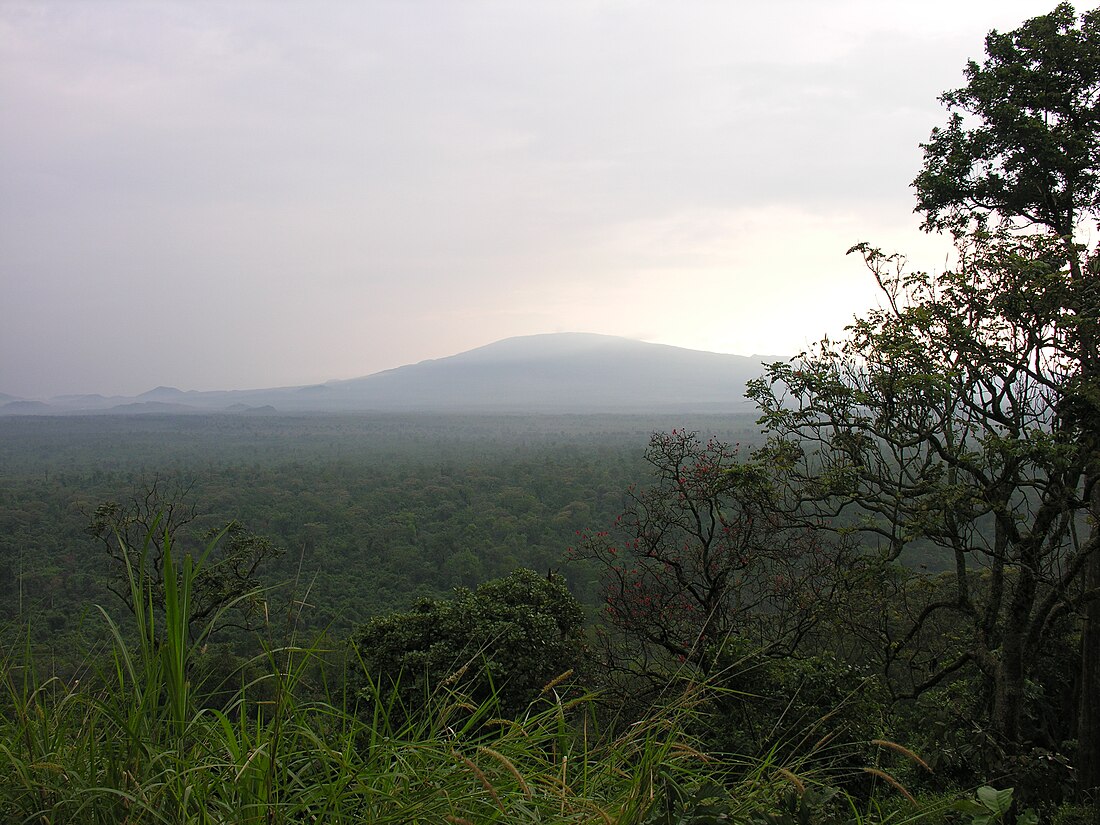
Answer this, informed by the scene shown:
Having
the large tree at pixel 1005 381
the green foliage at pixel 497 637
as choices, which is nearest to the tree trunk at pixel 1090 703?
the large tree at pixel 1005 381

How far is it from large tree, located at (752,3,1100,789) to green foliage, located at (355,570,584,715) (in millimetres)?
4148

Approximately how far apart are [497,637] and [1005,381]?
21.1 ft

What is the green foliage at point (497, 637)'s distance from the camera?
8.82m

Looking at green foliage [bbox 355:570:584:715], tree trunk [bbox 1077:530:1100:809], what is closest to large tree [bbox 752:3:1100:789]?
tree trunk [bbox 1077:530:1100:809]

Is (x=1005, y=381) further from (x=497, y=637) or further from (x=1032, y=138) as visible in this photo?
(x=497, y=637)

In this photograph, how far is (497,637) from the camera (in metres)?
8.57

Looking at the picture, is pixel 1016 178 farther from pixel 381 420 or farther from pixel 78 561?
pixel 381 420

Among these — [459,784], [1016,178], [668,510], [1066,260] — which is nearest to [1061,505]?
[1066,260]

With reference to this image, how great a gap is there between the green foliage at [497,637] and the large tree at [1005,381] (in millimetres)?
4148

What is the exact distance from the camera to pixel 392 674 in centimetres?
921

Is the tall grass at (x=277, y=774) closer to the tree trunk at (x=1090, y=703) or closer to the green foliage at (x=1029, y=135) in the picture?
the tree trunk at (x=1090, y=703)

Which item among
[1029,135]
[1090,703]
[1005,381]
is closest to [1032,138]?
[1029,135]

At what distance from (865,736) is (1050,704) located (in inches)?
169

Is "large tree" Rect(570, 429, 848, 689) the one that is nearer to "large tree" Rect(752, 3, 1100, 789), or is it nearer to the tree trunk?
"large tree" Rect(752, 3, 1100, 789)
